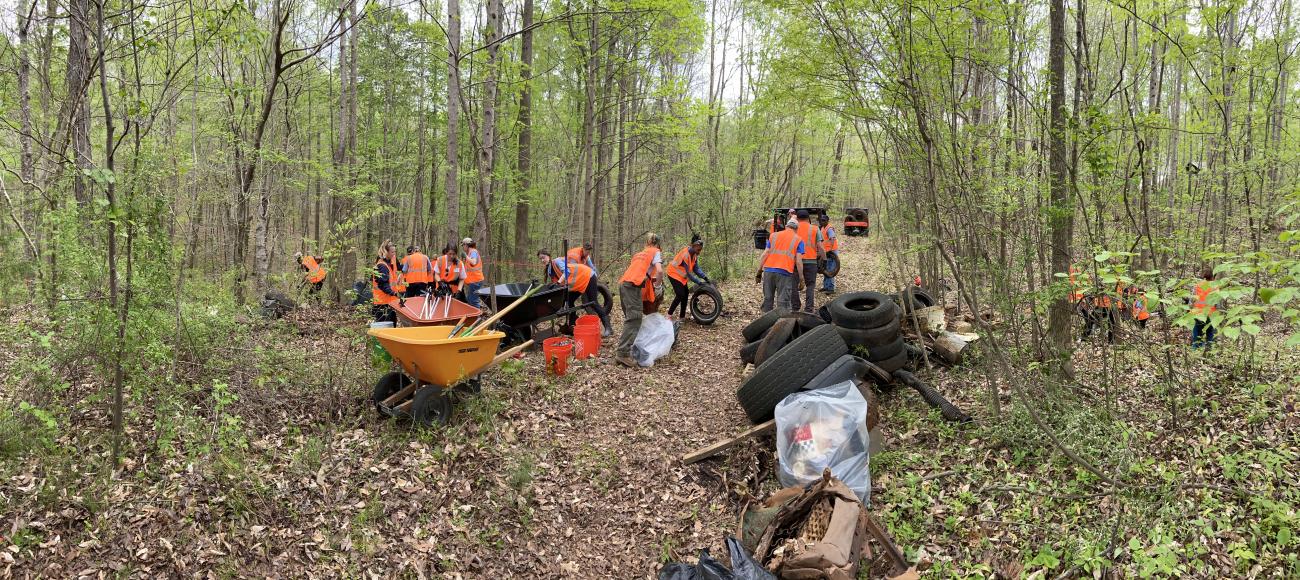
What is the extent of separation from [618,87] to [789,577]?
1344 centimetres

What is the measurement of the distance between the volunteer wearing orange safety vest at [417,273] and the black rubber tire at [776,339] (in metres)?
4.44

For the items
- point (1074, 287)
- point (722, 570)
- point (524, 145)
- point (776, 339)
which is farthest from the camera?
point (524, 145)

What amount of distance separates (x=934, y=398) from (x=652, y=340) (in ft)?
11.5

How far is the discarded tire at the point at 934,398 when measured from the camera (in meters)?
5.21

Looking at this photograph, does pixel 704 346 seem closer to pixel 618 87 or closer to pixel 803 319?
pixel 803 319

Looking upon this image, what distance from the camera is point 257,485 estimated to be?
399 cm

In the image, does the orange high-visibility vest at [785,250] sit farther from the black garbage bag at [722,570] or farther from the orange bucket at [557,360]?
the black garbage bag at [722,570]

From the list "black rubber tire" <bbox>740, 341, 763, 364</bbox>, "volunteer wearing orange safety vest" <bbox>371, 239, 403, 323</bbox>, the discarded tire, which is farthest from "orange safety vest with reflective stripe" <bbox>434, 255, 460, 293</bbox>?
the discarded tire

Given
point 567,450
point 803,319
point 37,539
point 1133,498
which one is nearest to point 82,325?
point 37,539

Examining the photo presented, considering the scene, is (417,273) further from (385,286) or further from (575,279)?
(575,279)

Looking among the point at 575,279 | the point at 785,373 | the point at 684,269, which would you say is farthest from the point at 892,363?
the point at 575,279

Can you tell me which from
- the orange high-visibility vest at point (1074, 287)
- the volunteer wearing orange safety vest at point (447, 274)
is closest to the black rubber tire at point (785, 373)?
the orange high-visibility vest at point (1074, 287)

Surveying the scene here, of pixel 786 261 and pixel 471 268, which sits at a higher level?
pixel 786 261

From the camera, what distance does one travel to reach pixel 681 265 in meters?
9.34
